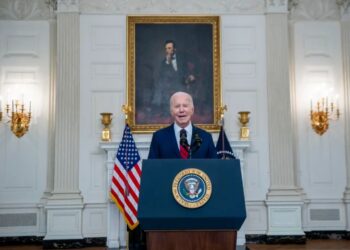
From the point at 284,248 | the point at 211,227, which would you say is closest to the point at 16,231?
the point at 284,248

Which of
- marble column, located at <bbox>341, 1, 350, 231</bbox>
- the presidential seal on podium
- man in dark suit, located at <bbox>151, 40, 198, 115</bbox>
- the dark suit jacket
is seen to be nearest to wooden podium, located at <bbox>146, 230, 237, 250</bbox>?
the presidential seal on podium

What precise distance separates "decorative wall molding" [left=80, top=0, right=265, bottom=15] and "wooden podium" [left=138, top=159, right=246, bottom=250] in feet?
20.2

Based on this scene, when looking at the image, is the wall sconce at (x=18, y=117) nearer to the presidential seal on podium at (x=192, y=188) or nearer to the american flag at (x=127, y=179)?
the american flag at (x=127, y=179)

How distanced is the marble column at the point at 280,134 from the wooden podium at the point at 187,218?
18.2 ft

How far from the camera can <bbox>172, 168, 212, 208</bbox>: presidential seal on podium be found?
2.44m

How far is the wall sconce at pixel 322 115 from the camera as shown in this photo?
8.12m

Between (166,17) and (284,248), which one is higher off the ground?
(166,17)

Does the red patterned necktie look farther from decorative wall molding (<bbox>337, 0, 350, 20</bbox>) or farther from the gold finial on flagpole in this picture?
decorative wall molding (<bbox>337, 0, 350, 20</bbox>)

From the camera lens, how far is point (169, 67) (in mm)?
Result: 8078

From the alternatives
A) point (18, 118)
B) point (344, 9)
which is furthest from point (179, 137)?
point (344, 9)

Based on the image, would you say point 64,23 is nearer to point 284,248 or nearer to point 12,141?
point 12,141

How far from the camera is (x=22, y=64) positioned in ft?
26.7

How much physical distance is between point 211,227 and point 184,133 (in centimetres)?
81

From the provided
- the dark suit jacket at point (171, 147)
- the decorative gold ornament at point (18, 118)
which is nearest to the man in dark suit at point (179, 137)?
the dark suit jacket at point (171, 147)
